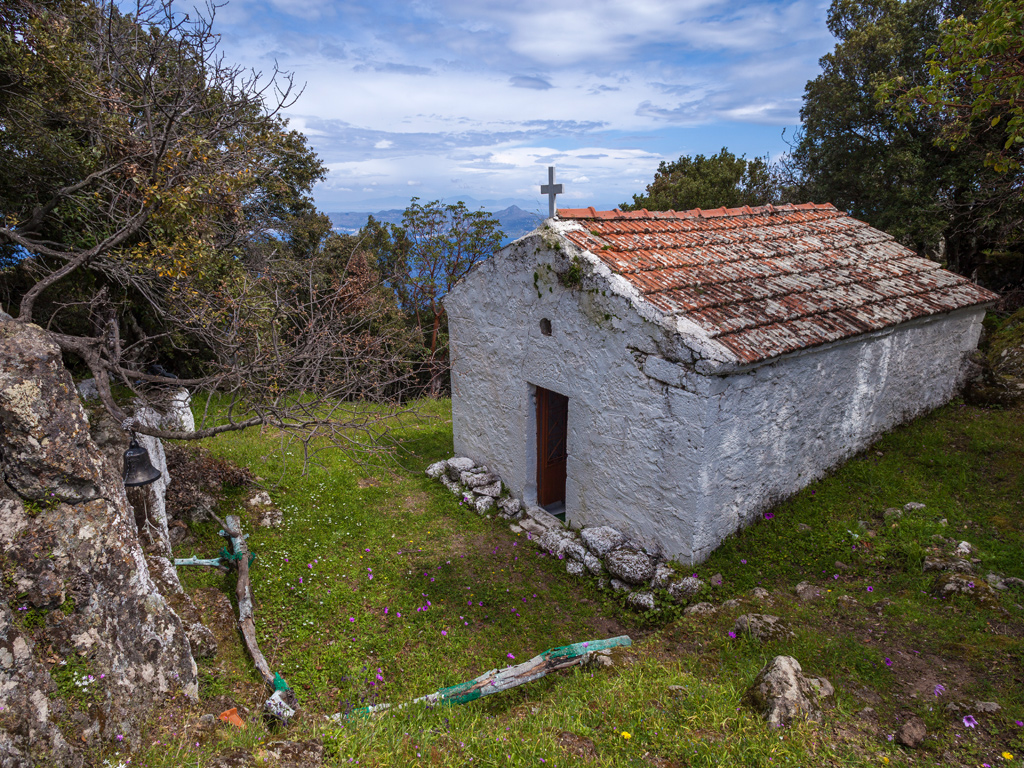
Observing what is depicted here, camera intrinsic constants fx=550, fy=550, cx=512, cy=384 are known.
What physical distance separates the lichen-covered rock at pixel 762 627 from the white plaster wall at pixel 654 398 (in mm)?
1123

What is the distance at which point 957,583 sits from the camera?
528cm

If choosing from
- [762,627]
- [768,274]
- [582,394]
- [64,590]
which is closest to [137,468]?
[64,590]

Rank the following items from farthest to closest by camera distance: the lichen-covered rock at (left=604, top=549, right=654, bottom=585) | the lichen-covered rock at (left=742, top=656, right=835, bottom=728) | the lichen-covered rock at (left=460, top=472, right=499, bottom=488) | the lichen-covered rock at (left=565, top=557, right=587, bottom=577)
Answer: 1. the lichen-covered rock at (left=460, top=472, right=499, bottom=488)
2. the lichen-covered rock at (left=565, top=557, right=587, bottom=577)
3. the lichen-covered rock at (left=604, top=549, right=654, bottom=585)
4. the lichen-covered rock at (left=742, top=656, right=835, bottom=728)

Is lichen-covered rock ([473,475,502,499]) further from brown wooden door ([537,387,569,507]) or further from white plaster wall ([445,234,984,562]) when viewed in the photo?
brown wooden door ([537,387,569,507])

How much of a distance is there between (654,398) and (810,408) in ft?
7.59

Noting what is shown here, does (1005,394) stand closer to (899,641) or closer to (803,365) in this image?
(803,365)

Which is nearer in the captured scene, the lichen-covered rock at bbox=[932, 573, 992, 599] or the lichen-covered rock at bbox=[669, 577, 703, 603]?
the lichen-covered rock at bbox=[932, 573, 992, 599]

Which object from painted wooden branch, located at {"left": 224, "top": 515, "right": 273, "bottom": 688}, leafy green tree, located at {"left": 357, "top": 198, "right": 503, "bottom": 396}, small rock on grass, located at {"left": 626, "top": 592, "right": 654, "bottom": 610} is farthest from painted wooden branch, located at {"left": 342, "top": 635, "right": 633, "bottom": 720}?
leafy green tree, located at {"left": 357, "top": 198, "right": 503, "bottom": 396}

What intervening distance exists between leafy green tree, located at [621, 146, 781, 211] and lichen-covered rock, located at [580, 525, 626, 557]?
18.1 meters

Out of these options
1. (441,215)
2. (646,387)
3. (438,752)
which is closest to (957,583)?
(646,387)

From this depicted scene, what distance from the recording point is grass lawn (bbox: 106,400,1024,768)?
368 centimetres

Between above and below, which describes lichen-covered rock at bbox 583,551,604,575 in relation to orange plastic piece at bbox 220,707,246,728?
below

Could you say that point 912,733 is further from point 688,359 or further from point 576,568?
point 576,568

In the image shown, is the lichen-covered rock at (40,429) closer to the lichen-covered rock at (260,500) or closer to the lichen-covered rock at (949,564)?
the lichen-covered rock at (260,500)
